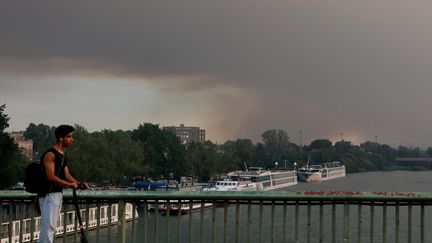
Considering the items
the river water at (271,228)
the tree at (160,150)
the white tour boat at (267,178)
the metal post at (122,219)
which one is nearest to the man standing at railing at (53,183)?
the metal post at (122,219)

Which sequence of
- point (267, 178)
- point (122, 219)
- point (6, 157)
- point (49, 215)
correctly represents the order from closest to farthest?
point (49, 215) → point (122, 219) → point (6, 157) → point (267, 178)

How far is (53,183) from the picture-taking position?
28.4 ft

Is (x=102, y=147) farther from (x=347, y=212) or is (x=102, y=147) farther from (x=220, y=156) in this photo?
(x=347, y=212)

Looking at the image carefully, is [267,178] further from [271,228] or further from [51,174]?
[51,174]

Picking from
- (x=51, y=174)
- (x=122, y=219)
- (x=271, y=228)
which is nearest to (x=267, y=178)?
(x=271, y=228)

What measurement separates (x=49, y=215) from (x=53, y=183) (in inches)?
16.8

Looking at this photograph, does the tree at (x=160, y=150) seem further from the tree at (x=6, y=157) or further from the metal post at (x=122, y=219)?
the metal post at (x=122, y=219)

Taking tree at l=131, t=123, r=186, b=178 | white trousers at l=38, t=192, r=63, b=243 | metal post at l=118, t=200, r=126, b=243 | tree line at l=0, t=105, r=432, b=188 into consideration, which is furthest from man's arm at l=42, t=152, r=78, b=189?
tree at l=131, t=123, r=186, b=178

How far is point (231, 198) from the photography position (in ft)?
30.5

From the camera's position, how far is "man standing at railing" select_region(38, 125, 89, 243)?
28.3 feet

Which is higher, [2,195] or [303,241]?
[2,195]

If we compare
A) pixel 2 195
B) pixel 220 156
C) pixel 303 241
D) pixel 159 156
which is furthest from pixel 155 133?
pixel 2 195

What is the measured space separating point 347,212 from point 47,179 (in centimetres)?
406

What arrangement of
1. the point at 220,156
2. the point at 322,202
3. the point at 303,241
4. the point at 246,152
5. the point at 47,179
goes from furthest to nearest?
the point at 246,152, the point at 220,156, the point at 303,241, the point at 322,202, the point at 47,179
